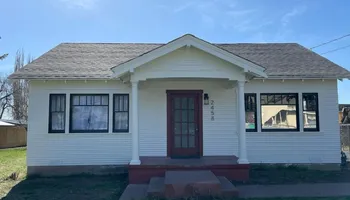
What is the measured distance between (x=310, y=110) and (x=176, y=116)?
15.2ft

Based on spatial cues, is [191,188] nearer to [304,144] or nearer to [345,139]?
[304,144]

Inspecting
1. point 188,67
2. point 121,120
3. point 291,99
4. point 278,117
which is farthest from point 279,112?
point 121,120

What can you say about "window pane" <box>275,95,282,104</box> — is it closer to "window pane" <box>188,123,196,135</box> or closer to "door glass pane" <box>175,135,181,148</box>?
"window pane" <box>188,123,196,135</box>

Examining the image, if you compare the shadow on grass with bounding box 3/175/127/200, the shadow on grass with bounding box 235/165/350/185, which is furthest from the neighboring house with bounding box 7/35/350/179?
the shadow on grass with bounding box 3/175/127/200

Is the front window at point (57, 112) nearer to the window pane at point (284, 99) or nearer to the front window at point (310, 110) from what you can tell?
the window pane at point (284, 99)

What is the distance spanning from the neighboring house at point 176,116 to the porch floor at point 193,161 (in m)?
0.51

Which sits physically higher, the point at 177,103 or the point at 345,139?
the point at 177,103

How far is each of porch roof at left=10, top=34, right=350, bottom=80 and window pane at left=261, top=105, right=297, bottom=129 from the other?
114 centimetres

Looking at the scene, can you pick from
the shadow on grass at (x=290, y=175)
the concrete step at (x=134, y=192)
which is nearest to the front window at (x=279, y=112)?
the shadow on grass at (x=290, y=175)

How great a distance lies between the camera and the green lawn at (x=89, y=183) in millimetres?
7211

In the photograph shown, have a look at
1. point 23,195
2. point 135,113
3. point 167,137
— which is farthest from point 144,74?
point 23,195

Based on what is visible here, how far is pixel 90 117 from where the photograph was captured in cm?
997

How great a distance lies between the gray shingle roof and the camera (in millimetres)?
9727

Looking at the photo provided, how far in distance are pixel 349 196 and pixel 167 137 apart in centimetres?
536
